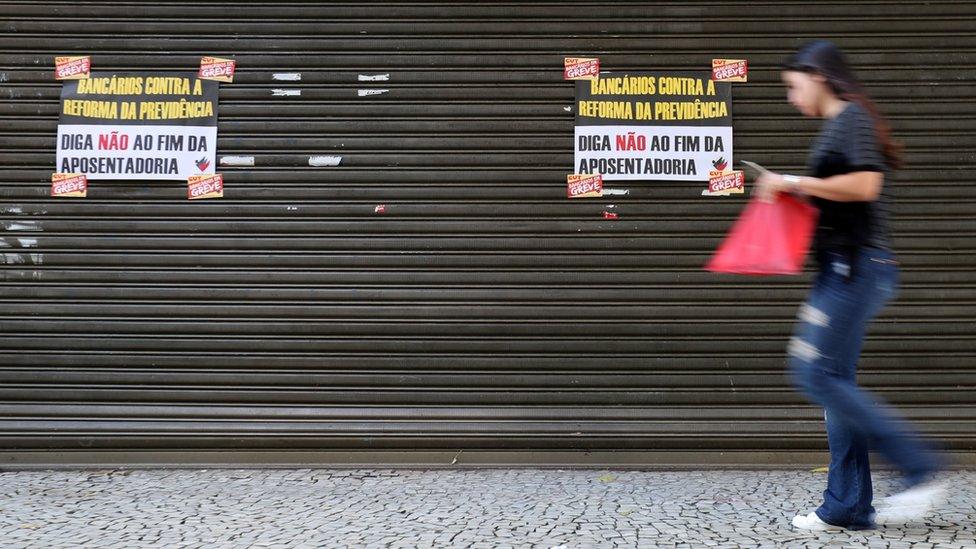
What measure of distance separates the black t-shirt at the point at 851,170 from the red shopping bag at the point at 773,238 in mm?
80

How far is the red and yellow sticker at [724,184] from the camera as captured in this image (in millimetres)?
5227

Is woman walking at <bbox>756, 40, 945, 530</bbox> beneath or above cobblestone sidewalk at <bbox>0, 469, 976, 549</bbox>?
above

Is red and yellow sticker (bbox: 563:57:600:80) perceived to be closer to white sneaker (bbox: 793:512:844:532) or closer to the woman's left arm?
the woman's left arm

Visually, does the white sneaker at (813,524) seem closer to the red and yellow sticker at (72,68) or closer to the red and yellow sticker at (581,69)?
the red and yellow sticker at (581,69)

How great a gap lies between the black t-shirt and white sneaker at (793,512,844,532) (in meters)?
1.21

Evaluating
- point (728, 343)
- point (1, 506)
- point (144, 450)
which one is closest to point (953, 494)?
point (728, 343)

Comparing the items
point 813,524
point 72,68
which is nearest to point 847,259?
point 813,524

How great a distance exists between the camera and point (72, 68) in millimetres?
5340

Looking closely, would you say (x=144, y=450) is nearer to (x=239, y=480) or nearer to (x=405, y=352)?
(x=239, y=480)

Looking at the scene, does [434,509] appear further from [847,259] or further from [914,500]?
[847,259]

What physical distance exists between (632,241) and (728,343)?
851 mm

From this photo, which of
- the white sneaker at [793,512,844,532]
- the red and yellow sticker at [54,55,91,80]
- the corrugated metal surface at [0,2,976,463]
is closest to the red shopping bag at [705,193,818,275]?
the white sneaker at [793,512,844,532]

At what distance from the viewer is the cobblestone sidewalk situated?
3.65 m

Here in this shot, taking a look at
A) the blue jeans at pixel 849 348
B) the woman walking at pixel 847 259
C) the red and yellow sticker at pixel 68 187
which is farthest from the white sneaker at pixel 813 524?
the red and yellow sticker at pixel 68 187
